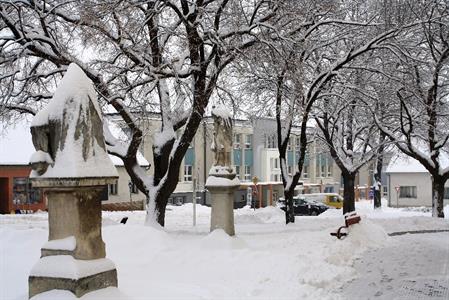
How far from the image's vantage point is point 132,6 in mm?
14141

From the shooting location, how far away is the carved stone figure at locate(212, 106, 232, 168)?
1305 cm

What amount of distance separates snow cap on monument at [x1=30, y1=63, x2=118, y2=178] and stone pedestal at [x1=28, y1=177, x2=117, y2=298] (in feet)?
0.50

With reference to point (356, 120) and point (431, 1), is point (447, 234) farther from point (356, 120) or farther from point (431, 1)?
point (356, 120)

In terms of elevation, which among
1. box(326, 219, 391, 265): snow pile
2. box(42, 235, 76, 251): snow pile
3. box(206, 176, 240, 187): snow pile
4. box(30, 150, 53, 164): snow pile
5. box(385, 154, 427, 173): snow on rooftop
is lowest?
box(326, 219, 391, 265): snow pile

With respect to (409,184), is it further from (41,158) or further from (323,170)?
(41,158)

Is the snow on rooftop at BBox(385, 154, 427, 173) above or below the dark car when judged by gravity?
above

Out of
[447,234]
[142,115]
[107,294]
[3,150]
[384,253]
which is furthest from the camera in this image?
[3,150]

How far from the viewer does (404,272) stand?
1115 cm

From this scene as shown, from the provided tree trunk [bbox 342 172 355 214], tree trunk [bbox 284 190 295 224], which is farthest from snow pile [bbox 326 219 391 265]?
tree trunk [bbox 342 172 355 214]

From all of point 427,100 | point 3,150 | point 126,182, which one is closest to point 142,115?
point 427,100

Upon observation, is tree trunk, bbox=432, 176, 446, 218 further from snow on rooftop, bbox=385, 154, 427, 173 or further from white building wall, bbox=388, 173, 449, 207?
white building wall, bbox=388, 173, 449, 207

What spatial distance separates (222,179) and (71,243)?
611cm

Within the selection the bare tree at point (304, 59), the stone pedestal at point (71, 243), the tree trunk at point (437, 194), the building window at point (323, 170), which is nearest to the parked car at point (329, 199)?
the building window at point (323, 170)

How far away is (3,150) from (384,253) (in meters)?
30.4
